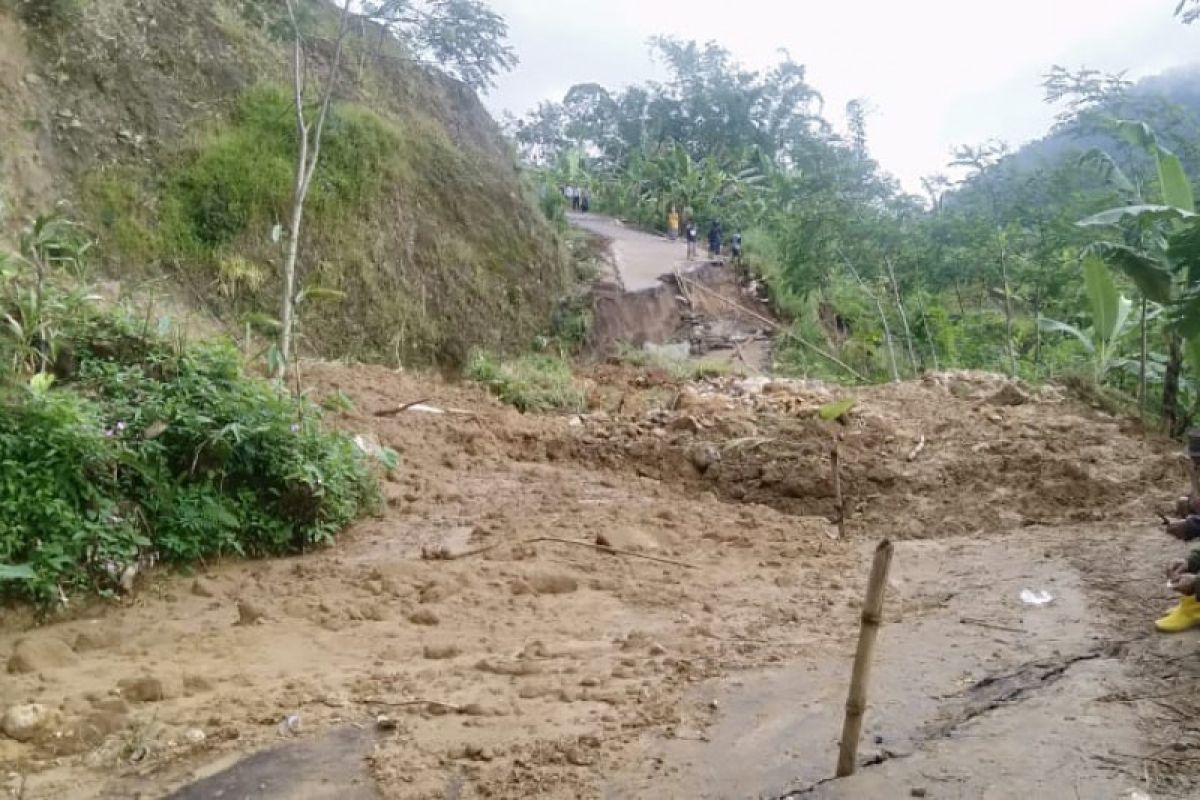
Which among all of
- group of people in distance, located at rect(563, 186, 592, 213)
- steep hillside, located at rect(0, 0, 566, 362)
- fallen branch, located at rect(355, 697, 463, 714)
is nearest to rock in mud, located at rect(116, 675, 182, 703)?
fallen branch, located at rect(355, 697, 463, 714)

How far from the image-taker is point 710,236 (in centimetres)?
2016

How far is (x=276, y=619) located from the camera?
4.00 meters

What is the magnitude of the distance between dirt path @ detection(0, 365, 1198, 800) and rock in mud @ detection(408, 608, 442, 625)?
4 centimetres

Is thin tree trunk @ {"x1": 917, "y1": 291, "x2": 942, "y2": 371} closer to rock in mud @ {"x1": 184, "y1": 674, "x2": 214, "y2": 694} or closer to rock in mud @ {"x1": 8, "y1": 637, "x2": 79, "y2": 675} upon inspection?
rock in mud @ {"x1": 184, "y1": 674, "x2": 214, "y2": 694}

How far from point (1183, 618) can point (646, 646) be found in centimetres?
187

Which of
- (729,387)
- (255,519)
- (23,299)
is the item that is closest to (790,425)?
(729,387)

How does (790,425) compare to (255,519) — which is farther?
(790,425)

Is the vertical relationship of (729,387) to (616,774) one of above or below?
above

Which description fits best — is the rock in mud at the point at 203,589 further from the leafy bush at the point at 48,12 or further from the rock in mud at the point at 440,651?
the leafy bush at the point at 48,12

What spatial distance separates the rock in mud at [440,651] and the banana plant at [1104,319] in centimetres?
588

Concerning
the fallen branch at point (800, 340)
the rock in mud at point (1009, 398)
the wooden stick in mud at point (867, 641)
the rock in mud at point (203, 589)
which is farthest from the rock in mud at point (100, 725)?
the fallen branch at point (800, 340)

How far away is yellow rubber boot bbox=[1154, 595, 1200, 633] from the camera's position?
315 cm

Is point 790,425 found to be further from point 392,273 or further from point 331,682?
point 392,273

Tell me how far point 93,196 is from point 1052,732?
9.27 m
